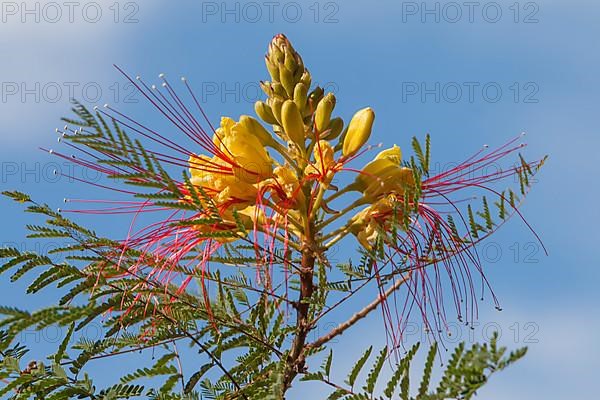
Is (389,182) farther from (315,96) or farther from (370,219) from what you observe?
(315,96)

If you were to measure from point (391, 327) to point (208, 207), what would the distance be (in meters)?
0.93

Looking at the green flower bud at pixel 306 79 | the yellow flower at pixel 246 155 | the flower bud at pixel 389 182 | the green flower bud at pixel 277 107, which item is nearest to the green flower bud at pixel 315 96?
the green flower bud at pixel 306 79

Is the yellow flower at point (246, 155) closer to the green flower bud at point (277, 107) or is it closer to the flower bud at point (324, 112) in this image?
the green flower bud at point (277, 107)

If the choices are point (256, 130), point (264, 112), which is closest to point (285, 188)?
point (256, 130)

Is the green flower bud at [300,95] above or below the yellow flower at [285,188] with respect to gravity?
above

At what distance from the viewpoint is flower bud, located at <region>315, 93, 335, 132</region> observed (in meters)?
3.60

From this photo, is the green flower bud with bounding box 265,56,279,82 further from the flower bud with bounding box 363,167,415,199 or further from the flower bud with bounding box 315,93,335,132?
the flower bud with bounding box 363,167,415,199

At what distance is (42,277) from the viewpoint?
2986 mm

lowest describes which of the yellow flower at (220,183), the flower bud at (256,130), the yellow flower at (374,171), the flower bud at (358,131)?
the yellow flower at (220,183)

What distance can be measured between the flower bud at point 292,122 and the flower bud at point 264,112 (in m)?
0.15

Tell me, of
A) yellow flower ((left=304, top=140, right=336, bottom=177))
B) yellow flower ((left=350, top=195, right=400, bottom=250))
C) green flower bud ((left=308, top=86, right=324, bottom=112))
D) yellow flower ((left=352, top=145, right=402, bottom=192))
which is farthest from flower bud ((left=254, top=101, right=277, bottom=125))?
yellow flower ((left=350, top=195, right=400, bottom=250))

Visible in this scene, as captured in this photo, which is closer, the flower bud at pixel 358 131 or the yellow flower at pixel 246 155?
the yellow flower at pixel 246 155

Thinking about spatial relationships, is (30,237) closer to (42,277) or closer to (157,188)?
(42,277)

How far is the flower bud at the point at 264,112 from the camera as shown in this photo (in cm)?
371
